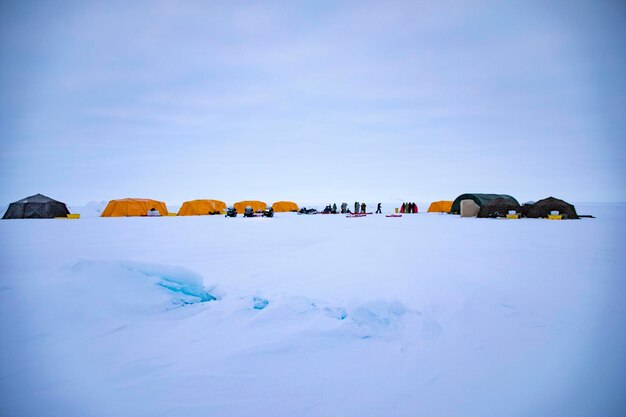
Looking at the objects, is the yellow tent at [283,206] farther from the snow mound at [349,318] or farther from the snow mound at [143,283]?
the snow mound at [349,318]

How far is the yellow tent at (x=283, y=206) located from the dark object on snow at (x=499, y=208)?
23572 mm

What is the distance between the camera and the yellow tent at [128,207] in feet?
93.2

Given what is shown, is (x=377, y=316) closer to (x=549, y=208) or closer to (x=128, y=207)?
(x=549, y=208)

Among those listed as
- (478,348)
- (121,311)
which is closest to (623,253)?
(478,348)

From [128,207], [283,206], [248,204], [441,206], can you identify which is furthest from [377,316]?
[283,206]

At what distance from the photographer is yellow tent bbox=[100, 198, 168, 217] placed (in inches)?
1119

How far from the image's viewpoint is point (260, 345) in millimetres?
3100

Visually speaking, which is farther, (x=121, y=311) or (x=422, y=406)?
(x=121, y=311)

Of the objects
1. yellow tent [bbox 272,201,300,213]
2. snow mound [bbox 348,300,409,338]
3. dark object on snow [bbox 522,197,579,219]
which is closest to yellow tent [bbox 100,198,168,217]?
yellow tent [bbox 272,201,300,213]

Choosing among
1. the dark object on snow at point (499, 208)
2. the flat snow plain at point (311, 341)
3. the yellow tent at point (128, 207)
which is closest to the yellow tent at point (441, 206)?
the dark object on snow at point (499, 208)

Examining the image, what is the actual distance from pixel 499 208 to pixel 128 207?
29.7 meters

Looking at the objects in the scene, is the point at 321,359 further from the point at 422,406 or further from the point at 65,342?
the point at 65,342

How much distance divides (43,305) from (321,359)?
3324mm

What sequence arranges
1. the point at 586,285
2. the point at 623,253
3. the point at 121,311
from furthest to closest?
the point at 623,253, the point at 586,285, the point at 121,311
